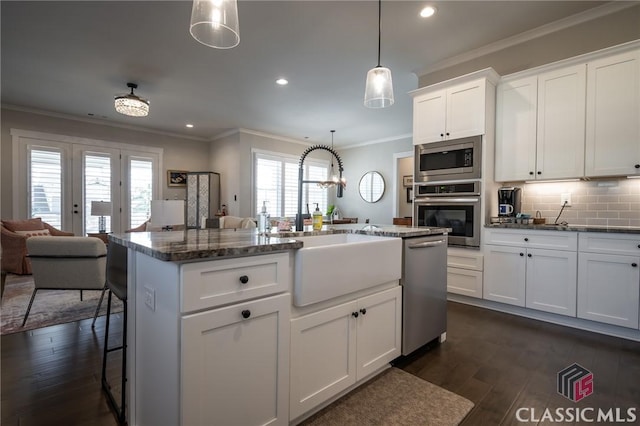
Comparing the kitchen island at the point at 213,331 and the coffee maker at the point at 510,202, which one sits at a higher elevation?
the coffee maker at the point at 510,202

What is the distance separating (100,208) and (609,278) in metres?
6.56

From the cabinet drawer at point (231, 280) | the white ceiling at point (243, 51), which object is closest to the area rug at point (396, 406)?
the cabinet drawer at point (231, 280)

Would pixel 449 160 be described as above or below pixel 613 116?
below

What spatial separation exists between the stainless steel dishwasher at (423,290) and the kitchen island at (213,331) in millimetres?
707

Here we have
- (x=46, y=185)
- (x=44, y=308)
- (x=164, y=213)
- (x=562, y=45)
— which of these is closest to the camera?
(x=562, y=45)

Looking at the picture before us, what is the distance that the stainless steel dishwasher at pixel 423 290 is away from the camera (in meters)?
2.04

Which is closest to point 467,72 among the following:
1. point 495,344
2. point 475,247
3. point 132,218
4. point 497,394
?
point 475,247

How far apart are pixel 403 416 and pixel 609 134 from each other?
293 cm

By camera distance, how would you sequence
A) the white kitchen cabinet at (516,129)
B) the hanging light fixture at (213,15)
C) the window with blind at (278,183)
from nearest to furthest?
1. the hanging light fixture at (213,15)
2. the white kitchen cabinet at (516,129)
3. the window with blind at (278,183)

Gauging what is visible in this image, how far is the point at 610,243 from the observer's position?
2461 millimetres

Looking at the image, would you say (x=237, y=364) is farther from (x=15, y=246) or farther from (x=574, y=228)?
(x=15, y=246)

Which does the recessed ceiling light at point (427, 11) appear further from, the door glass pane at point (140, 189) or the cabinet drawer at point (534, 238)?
the door glass pane at point (140, 189)

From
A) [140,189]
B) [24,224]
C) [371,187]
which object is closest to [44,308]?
[24,224]

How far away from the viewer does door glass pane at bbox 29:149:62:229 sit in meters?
5.24
